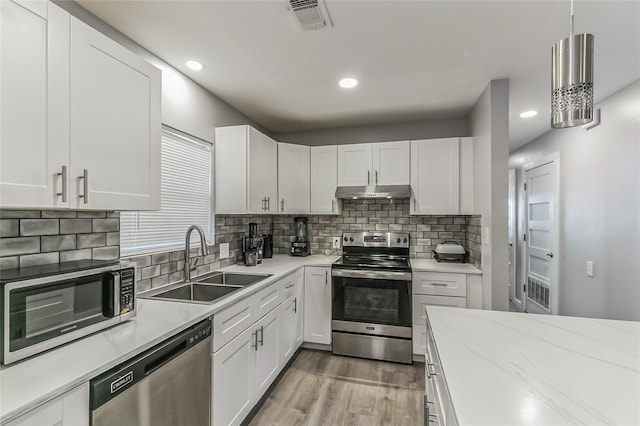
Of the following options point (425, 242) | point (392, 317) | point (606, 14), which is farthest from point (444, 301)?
point (606, 14)

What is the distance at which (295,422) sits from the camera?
80.9 inches

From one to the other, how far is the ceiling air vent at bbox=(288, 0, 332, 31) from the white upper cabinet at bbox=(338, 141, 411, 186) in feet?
5.71

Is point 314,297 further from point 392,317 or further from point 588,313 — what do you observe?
point 588,313

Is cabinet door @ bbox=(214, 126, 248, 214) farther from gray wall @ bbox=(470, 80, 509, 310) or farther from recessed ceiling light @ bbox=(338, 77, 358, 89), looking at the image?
gray wall @ bbox=(470, 80, 509, 310)

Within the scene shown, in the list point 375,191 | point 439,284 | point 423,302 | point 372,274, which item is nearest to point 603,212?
point 439,284

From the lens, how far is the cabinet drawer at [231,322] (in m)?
1.66

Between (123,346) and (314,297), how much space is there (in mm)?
2080

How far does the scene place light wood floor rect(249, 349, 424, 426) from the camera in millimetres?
2100

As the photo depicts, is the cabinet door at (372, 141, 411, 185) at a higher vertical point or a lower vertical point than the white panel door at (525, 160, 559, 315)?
higher

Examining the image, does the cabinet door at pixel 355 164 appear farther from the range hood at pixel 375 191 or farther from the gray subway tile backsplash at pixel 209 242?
the gray subway tile backsplash at pixel 209 242

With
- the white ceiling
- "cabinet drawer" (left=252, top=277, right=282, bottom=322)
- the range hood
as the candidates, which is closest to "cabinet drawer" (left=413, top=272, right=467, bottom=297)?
the range hood

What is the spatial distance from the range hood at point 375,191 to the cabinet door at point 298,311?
0.99 metres

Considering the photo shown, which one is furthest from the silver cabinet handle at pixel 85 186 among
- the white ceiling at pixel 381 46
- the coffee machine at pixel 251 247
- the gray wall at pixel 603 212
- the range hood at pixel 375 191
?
the gray wall at pixel 603 212

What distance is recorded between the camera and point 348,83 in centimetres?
252
